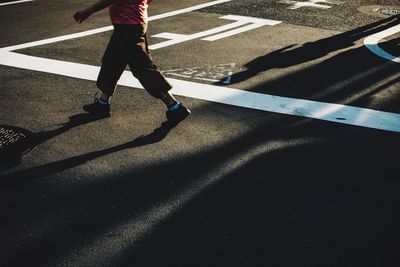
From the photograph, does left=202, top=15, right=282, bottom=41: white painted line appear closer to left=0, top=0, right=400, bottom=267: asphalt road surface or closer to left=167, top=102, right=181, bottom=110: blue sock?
left=0, top=0, right=400, bottom=267: asphalt road surface

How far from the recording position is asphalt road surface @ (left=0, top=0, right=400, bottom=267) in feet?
11.1

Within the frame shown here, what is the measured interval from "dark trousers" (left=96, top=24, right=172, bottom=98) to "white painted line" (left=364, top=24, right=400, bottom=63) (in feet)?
14.4

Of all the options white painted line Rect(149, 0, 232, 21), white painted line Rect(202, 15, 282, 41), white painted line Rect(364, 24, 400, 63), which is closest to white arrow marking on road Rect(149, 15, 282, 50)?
white painted line Rect(202, 15, 282, 41)

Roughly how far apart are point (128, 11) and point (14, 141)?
180 cm

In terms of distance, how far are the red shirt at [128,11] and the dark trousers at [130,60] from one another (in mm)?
64

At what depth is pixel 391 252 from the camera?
3.36 m

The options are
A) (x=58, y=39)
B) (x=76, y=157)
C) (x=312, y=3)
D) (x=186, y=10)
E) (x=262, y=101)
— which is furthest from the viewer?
(x=312, y=3)

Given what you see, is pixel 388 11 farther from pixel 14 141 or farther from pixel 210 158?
pixel 14 141

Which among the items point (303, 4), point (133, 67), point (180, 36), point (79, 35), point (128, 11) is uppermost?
point (128, 11)

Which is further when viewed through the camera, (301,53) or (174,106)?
(301,53)

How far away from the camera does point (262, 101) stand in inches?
236

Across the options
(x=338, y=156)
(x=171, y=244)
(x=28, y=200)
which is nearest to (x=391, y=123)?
(x=338, y=156)

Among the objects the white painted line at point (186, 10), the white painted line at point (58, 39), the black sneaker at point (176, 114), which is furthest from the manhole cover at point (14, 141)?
the white painted line at point (186, 10)

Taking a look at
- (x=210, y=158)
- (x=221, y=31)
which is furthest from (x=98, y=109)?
(x=221, y=31)
